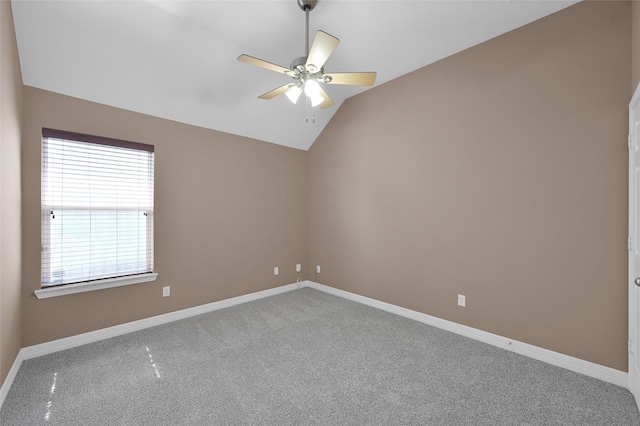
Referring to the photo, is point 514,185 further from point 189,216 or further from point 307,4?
point 189,216

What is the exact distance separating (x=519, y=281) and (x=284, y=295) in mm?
3077

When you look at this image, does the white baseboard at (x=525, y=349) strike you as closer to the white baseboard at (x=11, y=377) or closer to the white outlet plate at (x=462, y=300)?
the white outlet plate at (x=462, y=300)

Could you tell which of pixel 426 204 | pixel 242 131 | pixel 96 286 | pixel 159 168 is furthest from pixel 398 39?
pixel 96 286

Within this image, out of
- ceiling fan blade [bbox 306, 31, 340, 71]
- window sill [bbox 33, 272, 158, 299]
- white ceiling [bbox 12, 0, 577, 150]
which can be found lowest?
window sill [bbox 33, 272, 158, 299]

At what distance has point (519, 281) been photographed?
8.80 feet

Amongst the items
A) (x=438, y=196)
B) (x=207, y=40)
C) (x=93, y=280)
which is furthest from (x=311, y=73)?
(x=93, y=280)

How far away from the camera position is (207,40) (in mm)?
2762

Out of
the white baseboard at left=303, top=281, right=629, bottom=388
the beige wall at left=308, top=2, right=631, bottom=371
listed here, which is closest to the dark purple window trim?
the beige wall at left=308, top=2, right=631, bottom=371

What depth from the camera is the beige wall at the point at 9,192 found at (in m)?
1.88

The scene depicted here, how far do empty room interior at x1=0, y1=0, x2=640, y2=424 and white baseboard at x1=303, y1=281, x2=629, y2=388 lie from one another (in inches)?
0.5

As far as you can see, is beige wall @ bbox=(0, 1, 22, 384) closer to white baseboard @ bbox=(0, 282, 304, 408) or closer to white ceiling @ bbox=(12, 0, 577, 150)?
white baseboard @ bbox=(0, 282, 304, 408)

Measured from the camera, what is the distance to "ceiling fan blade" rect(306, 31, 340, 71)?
6.04 feet

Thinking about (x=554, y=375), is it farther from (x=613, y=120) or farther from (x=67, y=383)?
(x=67, y=383)

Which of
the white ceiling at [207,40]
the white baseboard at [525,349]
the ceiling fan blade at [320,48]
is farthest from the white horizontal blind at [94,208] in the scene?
the white baseboard at [525,349]
